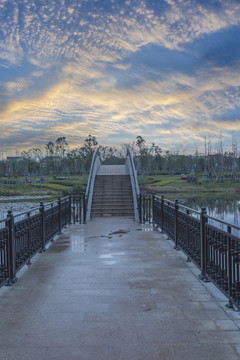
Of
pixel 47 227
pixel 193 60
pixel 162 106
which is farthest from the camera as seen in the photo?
pixel 162 106

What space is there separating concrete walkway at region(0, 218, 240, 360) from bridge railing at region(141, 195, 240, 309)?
0.24 meters

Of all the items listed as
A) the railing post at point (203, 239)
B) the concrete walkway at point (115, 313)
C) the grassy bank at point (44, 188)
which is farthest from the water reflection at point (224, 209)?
the grassy bank at point (44, 188)

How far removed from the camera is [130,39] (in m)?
11.6

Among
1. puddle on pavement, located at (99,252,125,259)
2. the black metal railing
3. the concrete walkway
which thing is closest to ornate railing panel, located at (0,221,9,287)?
the black metal railing

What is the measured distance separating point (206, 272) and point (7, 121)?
2118 cm

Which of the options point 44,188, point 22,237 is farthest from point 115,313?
point 44,188

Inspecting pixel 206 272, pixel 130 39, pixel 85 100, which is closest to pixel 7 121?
pixel 85 100

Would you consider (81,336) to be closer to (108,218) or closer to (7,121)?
(108,218)

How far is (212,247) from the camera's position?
3.88 meters

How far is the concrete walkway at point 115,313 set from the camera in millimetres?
2492

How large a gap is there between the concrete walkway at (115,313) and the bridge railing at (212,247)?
236 millimetres

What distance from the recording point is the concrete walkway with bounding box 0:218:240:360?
2492 mm

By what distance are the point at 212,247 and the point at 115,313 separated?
66.5 inches

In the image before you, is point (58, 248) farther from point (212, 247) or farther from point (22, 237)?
point (212, 247)
